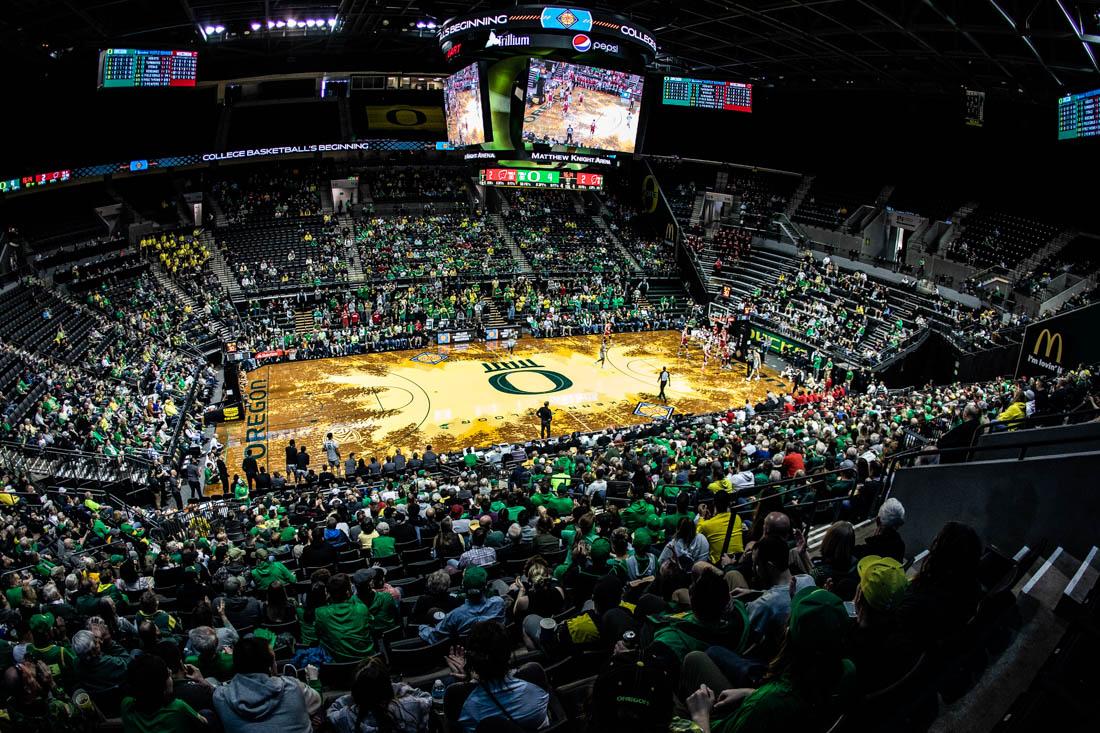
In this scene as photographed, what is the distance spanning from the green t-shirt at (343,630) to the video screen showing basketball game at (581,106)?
29.5 meters

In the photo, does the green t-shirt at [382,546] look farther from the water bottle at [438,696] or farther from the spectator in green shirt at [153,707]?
the spectator in green shirt at [153,707]

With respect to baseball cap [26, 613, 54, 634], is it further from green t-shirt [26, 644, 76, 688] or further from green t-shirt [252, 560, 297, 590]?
green t-shirt [252, 560, 297, 590]

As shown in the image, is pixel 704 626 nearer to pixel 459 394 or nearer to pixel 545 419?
pixel 545 419

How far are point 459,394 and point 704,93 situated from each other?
85.4 ft

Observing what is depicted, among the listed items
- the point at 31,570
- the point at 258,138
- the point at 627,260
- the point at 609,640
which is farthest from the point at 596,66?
the point at 609,640

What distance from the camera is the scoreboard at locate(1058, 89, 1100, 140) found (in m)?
26.4

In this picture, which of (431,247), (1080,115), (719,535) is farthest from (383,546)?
(431,247)

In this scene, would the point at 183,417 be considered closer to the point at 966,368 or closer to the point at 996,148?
the point at 966,368

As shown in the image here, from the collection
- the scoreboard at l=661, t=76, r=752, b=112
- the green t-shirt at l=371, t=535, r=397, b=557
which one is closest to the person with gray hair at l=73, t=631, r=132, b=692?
the green t-shirt at l=371, t=535, r=397, b=557

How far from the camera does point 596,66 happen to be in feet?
107

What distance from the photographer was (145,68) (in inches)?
1329

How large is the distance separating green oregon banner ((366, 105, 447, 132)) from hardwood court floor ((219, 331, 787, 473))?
19628mm

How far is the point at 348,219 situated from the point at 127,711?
46309mm

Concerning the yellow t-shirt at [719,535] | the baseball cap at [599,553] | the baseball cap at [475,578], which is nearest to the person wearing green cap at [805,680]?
the baseball cap at [475,578]
